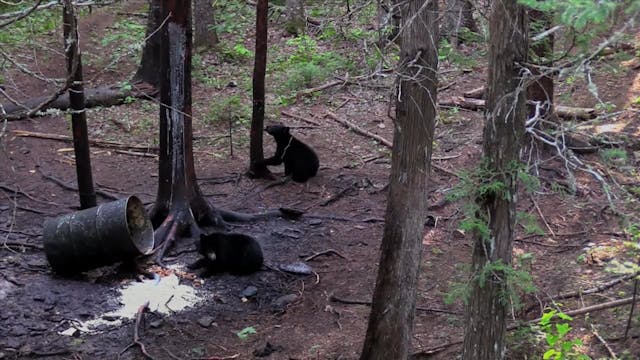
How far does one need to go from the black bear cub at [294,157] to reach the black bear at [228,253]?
328 cm

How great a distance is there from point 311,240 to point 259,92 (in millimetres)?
3304

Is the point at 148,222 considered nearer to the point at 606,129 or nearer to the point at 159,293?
the point at 159,293

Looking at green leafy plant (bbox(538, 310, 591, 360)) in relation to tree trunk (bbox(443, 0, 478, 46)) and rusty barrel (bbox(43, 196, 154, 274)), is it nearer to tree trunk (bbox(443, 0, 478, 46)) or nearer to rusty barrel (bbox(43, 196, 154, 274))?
tree trunk (bbox(443, 0, 478, 46))

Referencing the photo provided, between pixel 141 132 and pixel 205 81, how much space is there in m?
3.27

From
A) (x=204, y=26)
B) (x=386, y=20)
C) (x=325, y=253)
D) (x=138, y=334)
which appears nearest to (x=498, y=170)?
(x=386, y=20)

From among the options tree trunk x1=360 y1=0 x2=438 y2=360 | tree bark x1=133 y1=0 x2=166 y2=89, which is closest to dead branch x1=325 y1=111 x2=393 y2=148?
tree bark x1=133 y1=0 x2=166 y2=89

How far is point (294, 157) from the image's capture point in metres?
11.9

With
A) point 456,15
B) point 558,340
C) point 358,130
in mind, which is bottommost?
point 558,340

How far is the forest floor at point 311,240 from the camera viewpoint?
23.3 ft

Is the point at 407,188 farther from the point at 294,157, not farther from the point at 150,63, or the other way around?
the point at 150,63

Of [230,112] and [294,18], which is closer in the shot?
[230,112]

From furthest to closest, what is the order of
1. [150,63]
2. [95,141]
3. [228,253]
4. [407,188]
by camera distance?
[150,63], [95,141], [228,253], [407,188]

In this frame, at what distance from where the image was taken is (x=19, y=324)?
7.30m

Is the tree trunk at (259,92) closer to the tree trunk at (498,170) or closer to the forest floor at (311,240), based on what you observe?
the forest floor at (311,240)
